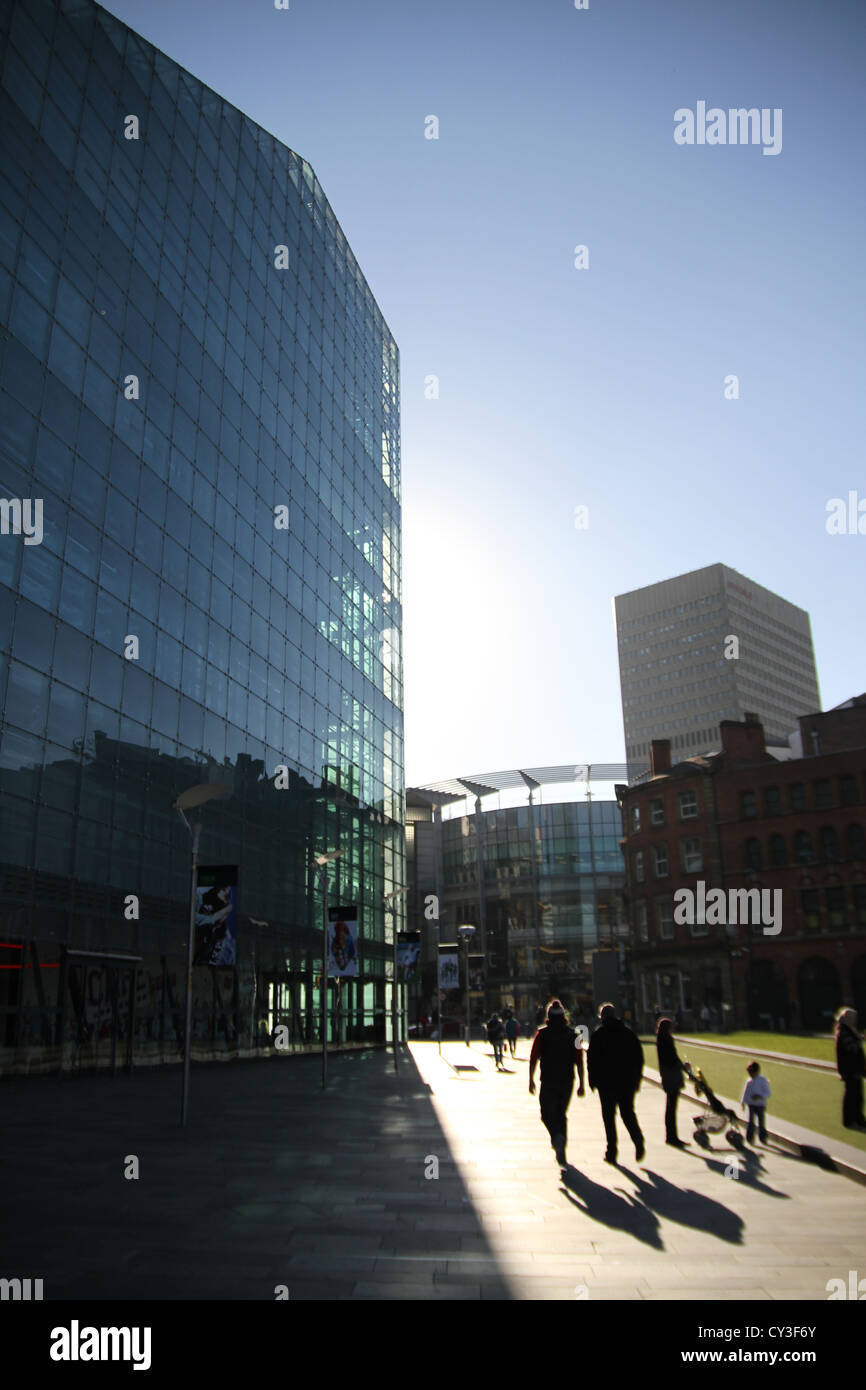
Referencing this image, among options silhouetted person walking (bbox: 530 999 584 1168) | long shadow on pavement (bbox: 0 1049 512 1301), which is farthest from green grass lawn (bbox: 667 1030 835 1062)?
silhouetted person walking (bbox: 530 999 584 1168)

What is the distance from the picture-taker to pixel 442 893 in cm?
10750

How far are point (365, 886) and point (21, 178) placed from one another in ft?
116

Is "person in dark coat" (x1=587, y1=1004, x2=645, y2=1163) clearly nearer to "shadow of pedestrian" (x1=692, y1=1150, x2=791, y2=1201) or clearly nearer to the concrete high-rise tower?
"shadow of pedestrian" (x1=692, y1=1150, x2=791, y2=1201)

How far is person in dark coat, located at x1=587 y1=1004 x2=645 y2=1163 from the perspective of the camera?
12.1m

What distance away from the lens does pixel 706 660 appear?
A: 177250 millimetres

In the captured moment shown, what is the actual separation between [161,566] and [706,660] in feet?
518

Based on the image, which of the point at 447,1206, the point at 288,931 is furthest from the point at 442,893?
the point at 447,1206

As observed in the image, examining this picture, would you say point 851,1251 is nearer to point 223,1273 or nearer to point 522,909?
point 223,1273

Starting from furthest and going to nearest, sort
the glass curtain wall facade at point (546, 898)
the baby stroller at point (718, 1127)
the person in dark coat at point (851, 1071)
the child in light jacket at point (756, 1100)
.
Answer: the glass curtain wall facade at point (546, 898) → the person in dark coat at point (851, 1071) → the child in light jacket at point (756, 1100) → the baby stroller at point (718, 1127)

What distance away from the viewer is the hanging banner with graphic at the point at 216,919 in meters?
17.2

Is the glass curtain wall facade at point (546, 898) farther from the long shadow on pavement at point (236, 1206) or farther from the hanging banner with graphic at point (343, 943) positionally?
the long shadow on pavement at point (236, 1206)

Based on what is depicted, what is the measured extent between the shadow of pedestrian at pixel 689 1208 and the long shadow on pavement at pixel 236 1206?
191 cm

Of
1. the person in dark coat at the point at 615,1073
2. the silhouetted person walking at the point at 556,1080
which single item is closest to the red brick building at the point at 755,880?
the person in dark coat at the point at 615,1073

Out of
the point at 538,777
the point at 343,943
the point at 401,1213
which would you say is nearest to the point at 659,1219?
the point at 401,1213
